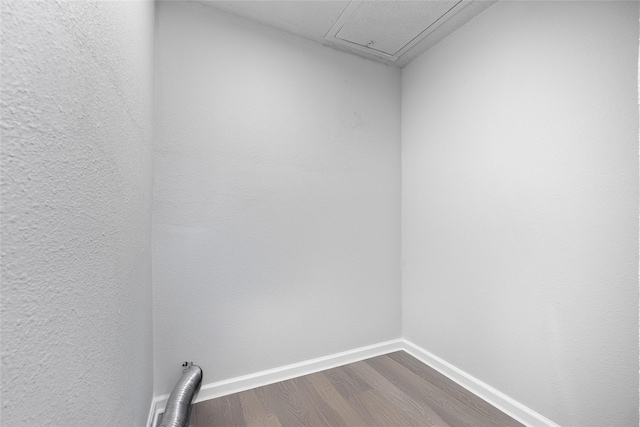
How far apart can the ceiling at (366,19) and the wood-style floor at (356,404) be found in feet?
7.47

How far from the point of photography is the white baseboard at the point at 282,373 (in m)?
1.55

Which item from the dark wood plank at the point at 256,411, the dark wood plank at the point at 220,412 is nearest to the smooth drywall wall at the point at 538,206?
the dark wood plank at the point at 256,411

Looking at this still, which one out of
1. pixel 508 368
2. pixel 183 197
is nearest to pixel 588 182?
pixel 508 368

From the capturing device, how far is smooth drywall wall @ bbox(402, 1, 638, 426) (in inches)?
44.5

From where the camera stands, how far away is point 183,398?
1314mm

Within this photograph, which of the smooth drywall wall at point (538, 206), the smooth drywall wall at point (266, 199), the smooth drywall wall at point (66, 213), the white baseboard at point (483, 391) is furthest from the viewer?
the smooth drywall wall at point (266, 199)

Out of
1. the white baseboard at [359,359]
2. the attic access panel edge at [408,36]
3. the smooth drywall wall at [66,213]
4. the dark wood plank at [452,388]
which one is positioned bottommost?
the dark wood plank at [452,388]

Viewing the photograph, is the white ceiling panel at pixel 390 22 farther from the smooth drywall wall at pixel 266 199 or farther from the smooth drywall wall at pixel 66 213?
the smooth drywall wall at pixel 66 213

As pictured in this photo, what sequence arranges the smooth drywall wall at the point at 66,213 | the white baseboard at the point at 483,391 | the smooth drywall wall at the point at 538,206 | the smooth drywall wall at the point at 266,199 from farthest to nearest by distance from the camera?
the smooth drywall wall at the point at 266,199 → the white baseboard at the point at 483,391 → the smooth drywall wall at the point at 538,206 → the smooth drywall wall at the point at 66,213

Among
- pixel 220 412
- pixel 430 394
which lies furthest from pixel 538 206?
pixel 220 412

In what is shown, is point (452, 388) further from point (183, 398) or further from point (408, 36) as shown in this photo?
point (408, 36)

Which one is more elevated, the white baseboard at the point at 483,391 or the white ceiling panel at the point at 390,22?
the white ceiling panel at the point at 390,22

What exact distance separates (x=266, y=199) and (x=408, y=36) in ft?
4.80

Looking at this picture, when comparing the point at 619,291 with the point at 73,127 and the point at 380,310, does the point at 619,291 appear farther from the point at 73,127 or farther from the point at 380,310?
the point at 73,127
